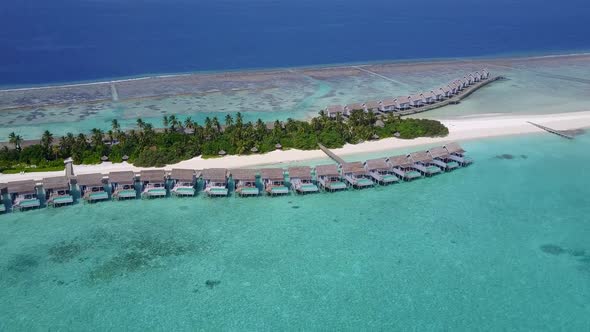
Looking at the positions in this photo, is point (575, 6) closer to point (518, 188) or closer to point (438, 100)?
point (438, 100)

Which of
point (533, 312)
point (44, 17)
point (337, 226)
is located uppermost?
point (44, 17)

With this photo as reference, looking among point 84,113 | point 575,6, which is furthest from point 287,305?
point 575,6

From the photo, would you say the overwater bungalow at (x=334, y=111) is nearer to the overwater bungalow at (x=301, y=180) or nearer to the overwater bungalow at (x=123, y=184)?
the overwater bungalow at (x=301, y=180)

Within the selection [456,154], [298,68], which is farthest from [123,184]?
[298,68]

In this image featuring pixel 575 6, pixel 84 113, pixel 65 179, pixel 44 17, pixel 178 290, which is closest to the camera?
pixel 178 290

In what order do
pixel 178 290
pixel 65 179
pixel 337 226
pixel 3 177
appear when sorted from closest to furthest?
pixel 178 290 < pixel 337 226 < pixel 65 179 < pixel 3 177

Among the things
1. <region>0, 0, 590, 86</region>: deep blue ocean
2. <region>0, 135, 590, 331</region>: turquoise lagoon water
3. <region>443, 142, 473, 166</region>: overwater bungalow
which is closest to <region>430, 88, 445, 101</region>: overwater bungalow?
<region>443, 142, 473, 166</region>: overwater bungalow

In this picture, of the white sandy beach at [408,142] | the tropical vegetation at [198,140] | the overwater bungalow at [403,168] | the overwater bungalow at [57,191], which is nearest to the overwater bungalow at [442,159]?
the overwater bungalow at [403,168]
